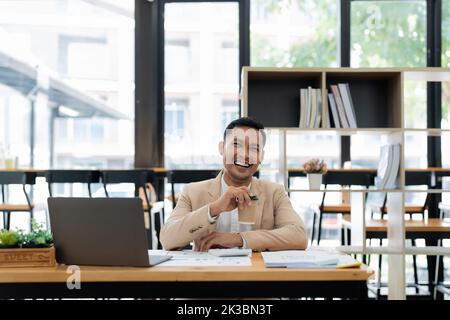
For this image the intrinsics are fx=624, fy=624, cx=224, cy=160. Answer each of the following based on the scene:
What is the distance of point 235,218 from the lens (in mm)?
2213

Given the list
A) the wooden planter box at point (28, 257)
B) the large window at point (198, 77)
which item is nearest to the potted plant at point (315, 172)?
the large window at point (198, 77)

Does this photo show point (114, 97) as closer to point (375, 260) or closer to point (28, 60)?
point (28, 60)

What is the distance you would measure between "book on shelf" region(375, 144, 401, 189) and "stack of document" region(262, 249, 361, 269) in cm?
194

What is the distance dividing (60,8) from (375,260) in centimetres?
358

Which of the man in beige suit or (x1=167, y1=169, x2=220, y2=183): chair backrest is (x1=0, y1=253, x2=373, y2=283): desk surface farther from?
(x1=167, y1=169, x2=220, y2=183): chair backrest

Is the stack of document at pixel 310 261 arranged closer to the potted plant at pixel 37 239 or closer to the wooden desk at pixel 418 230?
the potted plant at pixel 37 239

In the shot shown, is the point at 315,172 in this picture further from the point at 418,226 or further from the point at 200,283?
the point at 200,283

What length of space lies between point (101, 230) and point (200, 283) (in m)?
0.29

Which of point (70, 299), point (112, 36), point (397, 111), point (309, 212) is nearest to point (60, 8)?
point (112, 36)

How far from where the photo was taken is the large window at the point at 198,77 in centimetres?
561

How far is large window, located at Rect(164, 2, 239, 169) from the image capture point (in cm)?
561

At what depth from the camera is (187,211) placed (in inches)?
89.6

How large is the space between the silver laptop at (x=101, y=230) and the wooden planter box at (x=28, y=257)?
0.05m

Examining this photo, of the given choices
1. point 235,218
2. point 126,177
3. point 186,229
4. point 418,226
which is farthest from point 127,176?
point 186,229
